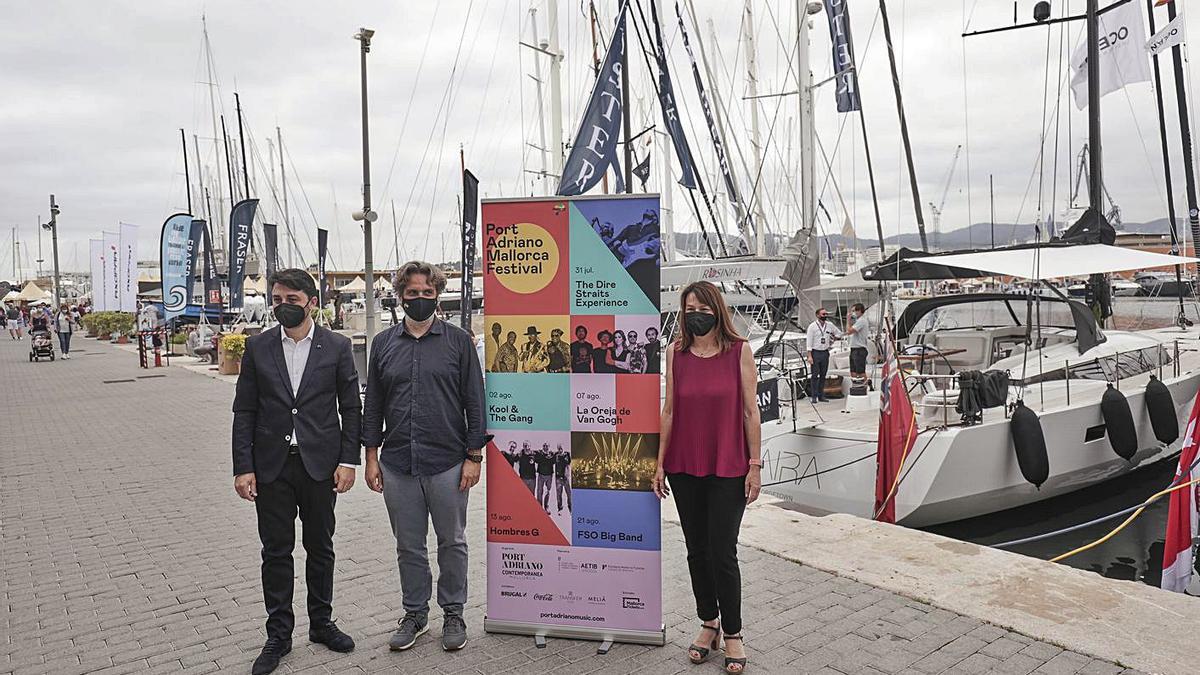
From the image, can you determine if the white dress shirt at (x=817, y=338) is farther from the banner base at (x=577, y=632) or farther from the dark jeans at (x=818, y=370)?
the banner base at (x=577, y=632)

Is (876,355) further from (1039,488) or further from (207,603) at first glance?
(207,603)

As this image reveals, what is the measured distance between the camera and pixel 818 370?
12391 mm

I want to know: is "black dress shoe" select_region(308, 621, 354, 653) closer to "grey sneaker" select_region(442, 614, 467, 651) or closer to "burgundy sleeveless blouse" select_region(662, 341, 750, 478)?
"grey sneaker" select_region(442, 614, 467, 651)

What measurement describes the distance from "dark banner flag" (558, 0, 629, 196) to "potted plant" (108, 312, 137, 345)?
3322cm

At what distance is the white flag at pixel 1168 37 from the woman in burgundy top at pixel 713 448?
1323cm

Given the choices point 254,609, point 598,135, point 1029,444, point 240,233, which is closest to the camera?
point 254,609

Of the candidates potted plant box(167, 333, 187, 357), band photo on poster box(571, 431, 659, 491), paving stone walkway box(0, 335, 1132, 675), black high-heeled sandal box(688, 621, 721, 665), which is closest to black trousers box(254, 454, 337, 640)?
paving stone walkway box(0, 335, 1132, 675)

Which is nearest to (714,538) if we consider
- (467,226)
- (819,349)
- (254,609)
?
(254,609)

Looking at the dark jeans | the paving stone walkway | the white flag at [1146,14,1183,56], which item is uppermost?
the white flag at [1146,14,1183,56]

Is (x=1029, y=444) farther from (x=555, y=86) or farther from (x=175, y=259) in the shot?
(x=175, y=259)

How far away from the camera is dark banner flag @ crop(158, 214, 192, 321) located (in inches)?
1030

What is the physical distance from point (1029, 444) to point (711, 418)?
18.7 feet

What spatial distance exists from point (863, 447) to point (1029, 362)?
3.16m

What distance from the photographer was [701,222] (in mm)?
19125
